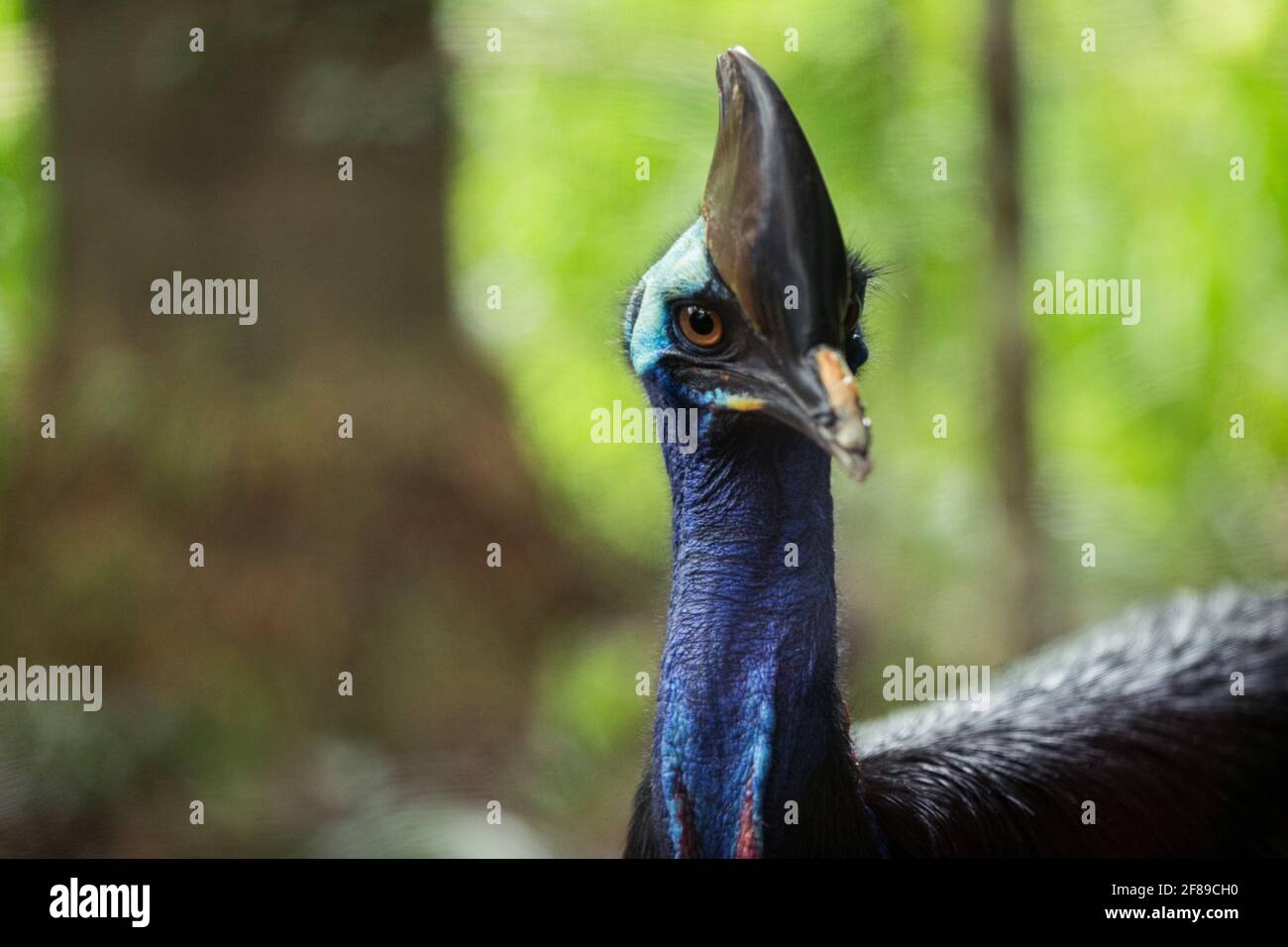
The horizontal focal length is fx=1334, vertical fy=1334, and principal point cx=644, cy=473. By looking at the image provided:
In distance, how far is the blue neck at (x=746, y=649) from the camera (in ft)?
4.60

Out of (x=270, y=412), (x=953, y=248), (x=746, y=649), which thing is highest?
(x=953, y=248)

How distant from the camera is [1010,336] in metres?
3.38

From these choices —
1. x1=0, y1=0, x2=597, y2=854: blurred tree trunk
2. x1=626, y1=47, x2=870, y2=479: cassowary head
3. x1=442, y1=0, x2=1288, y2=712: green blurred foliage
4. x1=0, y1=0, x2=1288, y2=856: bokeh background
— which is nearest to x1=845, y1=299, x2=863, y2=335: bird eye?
x1=626, y1=47, x2=870, y2=479: cassowary head

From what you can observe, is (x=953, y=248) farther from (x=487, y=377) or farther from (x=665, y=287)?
(x=665, y=287)

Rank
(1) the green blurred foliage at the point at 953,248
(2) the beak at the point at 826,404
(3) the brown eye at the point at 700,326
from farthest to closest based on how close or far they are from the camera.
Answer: (1) the green blurred foliage at the point at 953,248 < (3) the brown eye at the point at 700,326 < (2) the beak at the point at 826,404

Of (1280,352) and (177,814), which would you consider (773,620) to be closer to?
(177,814)

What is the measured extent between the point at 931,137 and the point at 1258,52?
36.5 inches

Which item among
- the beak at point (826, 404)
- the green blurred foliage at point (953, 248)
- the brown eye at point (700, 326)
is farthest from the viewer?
the green blurred foliage at point (953, 248)

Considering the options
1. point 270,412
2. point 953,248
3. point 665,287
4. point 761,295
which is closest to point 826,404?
point 761,295

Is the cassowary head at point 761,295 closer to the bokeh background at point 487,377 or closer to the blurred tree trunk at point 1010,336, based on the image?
the bokeh background at point 487,377

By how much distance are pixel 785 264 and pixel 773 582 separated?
364mm

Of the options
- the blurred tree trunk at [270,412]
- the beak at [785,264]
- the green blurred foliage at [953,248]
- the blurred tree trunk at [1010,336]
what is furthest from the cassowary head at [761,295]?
the green blurred foliage at [953,248]

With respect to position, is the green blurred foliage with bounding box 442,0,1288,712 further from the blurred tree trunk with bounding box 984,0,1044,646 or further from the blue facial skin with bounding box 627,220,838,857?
the blue facial skin with bounding box 627,220,838,857

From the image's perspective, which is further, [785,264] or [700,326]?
[700,326]
